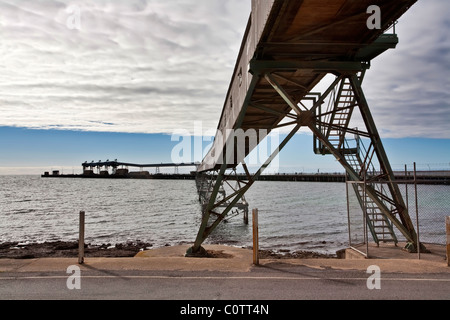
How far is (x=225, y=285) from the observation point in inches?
275

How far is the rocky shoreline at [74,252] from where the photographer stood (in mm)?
18266

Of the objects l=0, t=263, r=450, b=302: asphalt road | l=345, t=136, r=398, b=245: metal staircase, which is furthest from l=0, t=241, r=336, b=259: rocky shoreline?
l=0, t=263, r=450, b=302: asphalt road

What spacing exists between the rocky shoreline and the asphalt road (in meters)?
Answer: 9.99

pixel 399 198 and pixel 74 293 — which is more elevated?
pixel 399 198

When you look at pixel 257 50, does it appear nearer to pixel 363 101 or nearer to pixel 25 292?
pixel 363 101

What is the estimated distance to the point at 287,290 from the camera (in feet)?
21.7

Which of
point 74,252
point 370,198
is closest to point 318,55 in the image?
point 370,198

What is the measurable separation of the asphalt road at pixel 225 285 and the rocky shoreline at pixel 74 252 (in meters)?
9.99

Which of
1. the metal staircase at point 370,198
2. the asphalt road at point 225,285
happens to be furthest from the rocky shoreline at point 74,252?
the asphalt road at point 225,285

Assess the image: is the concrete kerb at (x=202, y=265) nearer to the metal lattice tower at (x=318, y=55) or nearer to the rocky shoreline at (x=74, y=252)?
the metal lattice tower at (x=318, y=55)

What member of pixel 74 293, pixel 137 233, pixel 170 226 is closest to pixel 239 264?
pixel 74 293

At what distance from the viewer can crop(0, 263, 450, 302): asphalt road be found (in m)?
6.30

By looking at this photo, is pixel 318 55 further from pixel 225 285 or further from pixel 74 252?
pixel 74 252
